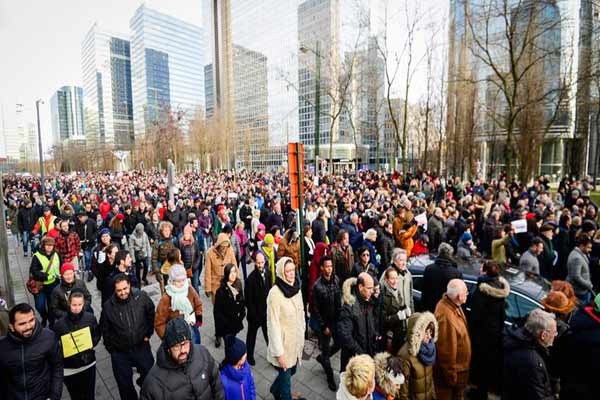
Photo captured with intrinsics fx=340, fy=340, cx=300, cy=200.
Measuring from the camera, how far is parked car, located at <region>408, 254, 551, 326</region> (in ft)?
14.4

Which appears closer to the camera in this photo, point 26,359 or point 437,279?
point 26,359

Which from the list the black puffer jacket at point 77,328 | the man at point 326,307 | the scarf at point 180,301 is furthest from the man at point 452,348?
the black puffer jacket at point 77,328

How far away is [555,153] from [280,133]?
5747 centimetres

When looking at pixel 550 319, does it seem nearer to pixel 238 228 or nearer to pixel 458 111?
pixel 238 228

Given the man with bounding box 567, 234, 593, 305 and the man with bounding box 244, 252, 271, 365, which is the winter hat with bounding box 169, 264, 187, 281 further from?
the man with bounding box 567, 234, 593, 305

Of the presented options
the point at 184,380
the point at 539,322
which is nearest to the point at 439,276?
the point at 539,322

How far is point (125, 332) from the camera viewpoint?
371 centimetres

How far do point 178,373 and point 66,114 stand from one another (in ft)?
473

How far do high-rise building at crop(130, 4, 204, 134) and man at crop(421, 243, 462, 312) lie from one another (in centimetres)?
10250

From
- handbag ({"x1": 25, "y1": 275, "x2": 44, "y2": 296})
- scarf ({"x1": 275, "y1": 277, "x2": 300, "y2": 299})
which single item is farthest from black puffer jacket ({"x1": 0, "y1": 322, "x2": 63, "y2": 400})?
handbag ({"x1": 25, "y1": 275, "x2": 44, "y2": 296})

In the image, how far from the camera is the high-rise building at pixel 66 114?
115m

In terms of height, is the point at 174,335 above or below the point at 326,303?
above

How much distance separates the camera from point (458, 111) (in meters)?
27.4

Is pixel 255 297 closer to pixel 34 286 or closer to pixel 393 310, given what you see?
pixel 393 310
